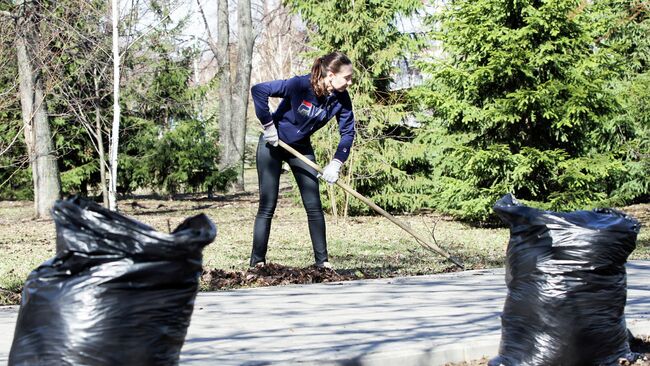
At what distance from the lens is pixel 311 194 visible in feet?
25.4

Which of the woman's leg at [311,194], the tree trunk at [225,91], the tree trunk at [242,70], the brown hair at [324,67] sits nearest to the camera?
the brown hair at [324,67]

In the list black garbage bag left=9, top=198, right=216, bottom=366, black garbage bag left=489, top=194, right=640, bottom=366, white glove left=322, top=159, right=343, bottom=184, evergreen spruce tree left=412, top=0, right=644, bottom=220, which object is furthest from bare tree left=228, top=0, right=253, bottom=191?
black garbage bag left=9, top=198, right=216, bottom=366

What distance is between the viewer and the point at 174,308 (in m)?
3.18

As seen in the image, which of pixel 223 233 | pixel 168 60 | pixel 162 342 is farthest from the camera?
pixel 168 60

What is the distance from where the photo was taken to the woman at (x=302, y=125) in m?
7.31

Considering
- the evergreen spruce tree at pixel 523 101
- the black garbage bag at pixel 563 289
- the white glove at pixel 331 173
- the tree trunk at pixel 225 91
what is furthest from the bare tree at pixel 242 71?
the black garbage bag at pixel 563 289

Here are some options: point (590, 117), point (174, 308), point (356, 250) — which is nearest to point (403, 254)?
point (356, 250)

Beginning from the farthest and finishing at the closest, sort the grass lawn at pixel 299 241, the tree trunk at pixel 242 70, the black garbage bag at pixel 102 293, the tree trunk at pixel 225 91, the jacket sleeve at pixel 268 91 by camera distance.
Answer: the tree trunk at pixel 225 91 → the tree trunk at pixel 242 70 → the grass lawn at pixel 299 241 → the jacket sleeve at pixel 268 91 → the black garbage bag at pixel 102 293

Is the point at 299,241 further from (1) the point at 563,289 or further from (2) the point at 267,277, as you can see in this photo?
(1) the point at 563,289

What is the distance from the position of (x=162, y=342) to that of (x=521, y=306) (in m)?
1.98

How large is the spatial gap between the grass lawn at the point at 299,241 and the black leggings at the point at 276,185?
833 millimetres

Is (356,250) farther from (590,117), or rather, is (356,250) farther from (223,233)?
(590,117)

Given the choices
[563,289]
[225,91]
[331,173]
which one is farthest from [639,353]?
[225,91]

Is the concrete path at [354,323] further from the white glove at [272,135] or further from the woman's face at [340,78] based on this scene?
the woman's face at [340,78]
